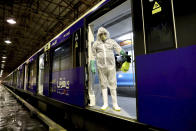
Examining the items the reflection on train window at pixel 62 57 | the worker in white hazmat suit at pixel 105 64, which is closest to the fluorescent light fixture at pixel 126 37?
the worker in white hazmat suit at pixel 105 64

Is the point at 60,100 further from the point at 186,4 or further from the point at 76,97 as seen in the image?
the point at 186,4

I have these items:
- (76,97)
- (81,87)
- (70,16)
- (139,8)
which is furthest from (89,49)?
(70,16)

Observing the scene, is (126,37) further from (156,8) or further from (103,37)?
(156,8)

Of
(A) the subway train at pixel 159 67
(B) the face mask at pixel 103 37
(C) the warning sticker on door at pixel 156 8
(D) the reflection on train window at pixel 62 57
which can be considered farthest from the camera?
(D) the reflection on train window at pixel 62 57

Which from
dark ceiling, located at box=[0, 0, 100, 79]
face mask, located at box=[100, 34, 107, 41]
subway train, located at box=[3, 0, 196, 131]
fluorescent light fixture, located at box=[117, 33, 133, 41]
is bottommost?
subway train, located at box=[3, 0, 196, 131]

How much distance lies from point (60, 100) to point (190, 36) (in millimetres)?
3048

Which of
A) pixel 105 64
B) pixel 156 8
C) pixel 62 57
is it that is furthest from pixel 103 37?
pixel 62 57

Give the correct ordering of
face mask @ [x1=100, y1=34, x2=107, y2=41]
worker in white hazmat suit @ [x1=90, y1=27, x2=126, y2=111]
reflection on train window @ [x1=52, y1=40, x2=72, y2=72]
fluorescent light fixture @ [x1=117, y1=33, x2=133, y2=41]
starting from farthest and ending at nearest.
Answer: fluorescent light fixture @ [x1=117, y1=33, x2=133, y2=41] → reflection on train window @ [x1=52, y1=40, x2=72, y2=72] → face mask @ [x1=100, y1=34, x2=107, y2=41] → worker in white hazmat suit @ [x1=90, y1=27, x2=126, y2=111]

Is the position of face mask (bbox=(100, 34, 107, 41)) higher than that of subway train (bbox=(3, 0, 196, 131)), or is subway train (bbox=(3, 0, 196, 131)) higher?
face mask (bbox=(100, 34, 107, 41))

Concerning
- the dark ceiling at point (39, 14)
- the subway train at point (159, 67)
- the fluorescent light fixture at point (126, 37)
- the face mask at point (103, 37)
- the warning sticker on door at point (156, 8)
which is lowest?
the subway train at point (159, 67)

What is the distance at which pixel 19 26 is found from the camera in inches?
364

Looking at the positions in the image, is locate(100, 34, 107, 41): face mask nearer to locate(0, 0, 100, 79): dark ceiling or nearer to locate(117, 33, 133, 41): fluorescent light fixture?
locate(117, 33, 133, 41): fluorescent light fixture

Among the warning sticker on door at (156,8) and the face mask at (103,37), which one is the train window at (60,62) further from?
the warning sticker on door at (156,8)

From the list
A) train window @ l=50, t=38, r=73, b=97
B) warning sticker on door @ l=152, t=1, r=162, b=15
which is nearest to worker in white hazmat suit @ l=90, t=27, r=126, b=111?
train window @ l=50, t=38, r=73, b=97
